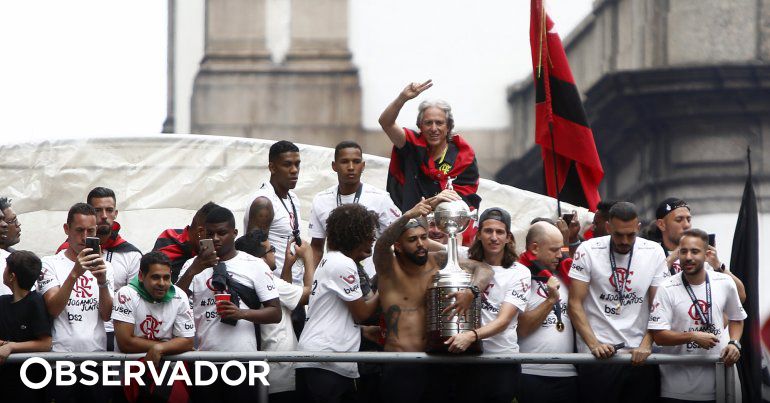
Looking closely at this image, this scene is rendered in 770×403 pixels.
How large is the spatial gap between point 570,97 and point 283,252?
289 cm

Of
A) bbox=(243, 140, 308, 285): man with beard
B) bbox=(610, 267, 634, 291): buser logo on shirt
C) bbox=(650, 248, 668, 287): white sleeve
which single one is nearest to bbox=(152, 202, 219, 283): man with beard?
bbox=(243, 140, 308, 285): man with beard

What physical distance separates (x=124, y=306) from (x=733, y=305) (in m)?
4.04

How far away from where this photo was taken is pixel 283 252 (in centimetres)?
1639

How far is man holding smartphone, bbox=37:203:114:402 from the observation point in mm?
14836

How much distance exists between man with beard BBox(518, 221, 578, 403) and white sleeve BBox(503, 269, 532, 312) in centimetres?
15

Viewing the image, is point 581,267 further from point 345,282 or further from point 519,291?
point 345,282

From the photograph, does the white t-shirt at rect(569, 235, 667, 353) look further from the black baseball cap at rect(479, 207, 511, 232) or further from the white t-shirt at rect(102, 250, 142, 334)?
the white t-shirt at rect(102, 250, 142, 334)

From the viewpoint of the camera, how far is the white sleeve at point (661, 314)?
1495cm

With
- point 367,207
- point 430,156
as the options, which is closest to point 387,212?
point 367,207

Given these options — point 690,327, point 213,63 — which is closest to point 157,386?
point 690,327

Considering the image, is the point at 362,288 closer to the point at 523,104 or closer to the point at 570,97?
the point at 570,97

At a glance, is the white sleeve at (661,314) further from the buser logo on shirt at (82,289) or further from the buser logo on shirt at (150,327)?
the buser logo on shirt at (82,289)

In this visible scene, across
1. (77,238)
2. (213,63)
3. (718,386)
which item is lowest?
(718,386)

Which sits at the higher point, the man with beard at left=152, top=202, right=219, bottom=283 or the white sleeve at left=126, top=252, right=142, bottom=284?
the man with beard at left=152, top=202, right=219, bottom=283
